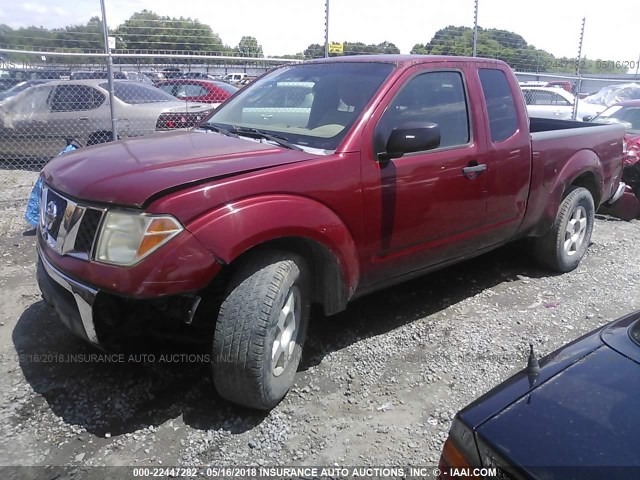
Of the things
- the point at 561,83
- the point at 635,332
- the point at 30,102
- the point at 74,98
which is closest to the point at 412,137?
the point at 635,332

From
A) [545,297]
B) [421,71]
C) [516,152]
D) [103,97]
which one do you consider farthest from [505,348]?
[103,97]

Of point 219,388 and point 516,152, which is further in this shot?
point 516,152

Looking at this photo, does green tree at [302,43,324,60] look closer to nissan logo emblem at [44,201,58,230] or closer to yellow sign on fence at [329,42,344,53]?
yellow sign on fence at [329,42,344,53]

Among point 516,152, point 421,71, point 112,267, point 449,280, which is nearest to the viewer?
point 112,267

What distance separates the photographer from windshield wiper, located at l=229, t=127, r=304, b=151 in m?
3.17


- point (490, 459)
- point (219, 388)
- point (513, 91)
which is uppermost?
point (513, 91)

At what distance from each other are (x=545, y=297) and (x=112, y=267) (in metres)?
3.57

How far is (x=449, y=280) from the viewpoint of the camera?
484 centimetres

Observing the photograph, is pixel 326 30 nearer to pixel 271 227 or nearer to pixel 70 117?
pixel 70 117

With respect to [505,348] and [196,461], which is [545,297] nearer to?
[505,348]

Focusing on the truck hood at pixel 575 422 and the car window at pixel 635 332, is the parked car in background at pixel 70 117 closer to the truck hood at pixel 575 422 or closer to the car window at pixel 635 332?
the car window at pixel 635 332

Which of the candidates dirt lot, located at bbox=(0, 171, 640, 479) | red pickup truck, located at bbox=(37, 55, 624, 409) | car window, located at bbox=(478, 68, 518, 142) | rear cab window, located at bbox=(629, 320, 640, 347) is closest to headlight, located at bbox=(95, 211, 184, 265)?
red pickup truck, located at bbox=(37, 55, 624, 409)

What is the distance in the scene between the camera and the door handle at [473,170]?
3.73 metres

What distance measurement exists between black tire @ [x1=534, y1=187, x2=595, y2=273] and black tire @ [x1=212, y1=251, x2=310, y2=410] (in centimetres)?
301
